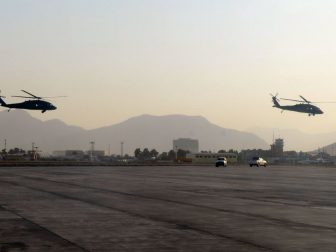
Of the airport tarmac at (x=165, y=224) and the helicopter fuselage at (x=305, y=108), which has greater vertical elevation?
the helicopter fuselage at (x=305, y=108)

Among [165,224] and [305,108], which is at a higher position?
[305,108]

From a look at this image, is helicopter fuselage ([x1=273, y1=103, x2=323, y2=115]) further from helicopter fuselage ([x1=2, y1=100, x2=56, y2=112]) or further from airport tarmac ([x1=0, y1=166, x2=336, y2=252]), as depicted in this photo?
airport tarmac ([x1=0, y1=166, x2=336, y2=252])

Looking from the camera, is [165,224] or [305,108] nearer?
[165,224]

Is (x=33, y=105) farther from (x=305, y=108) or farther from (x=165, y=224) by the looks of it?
(x=165, y=224)

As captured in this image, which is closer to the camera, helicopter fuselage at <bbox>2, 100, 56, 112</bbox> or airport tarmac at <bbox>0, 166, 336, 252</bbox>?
airport tarmac at <bbox>0, 166, 336, 252</bbox>

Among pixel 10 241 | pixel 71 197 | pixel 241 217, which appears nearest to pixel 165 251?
pixel 10 241

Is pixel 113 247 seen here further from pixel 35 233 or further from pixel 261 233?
pixel 261 233

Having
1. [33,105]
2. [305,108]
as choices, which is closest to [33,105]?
[33,105]

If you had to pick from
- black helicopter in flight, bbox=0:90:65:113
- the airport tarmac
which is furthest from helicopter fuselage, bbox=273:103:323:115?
the airport tarmac

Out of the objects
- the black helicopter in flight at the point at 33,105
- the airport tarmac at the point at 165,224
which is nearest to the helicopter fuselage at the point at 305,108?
the black helicopter in flight at the point at 33,105

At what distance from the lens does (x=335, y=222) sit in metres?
19.1

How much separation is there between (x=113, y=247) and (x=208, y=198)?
1553cm

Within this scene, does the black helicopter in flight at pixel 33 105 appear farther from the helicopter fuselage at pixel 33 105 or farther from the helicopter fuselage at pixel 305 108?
the helicopter fuselage at pixel 305 108

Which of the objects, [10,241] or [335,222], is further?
[335,222]
